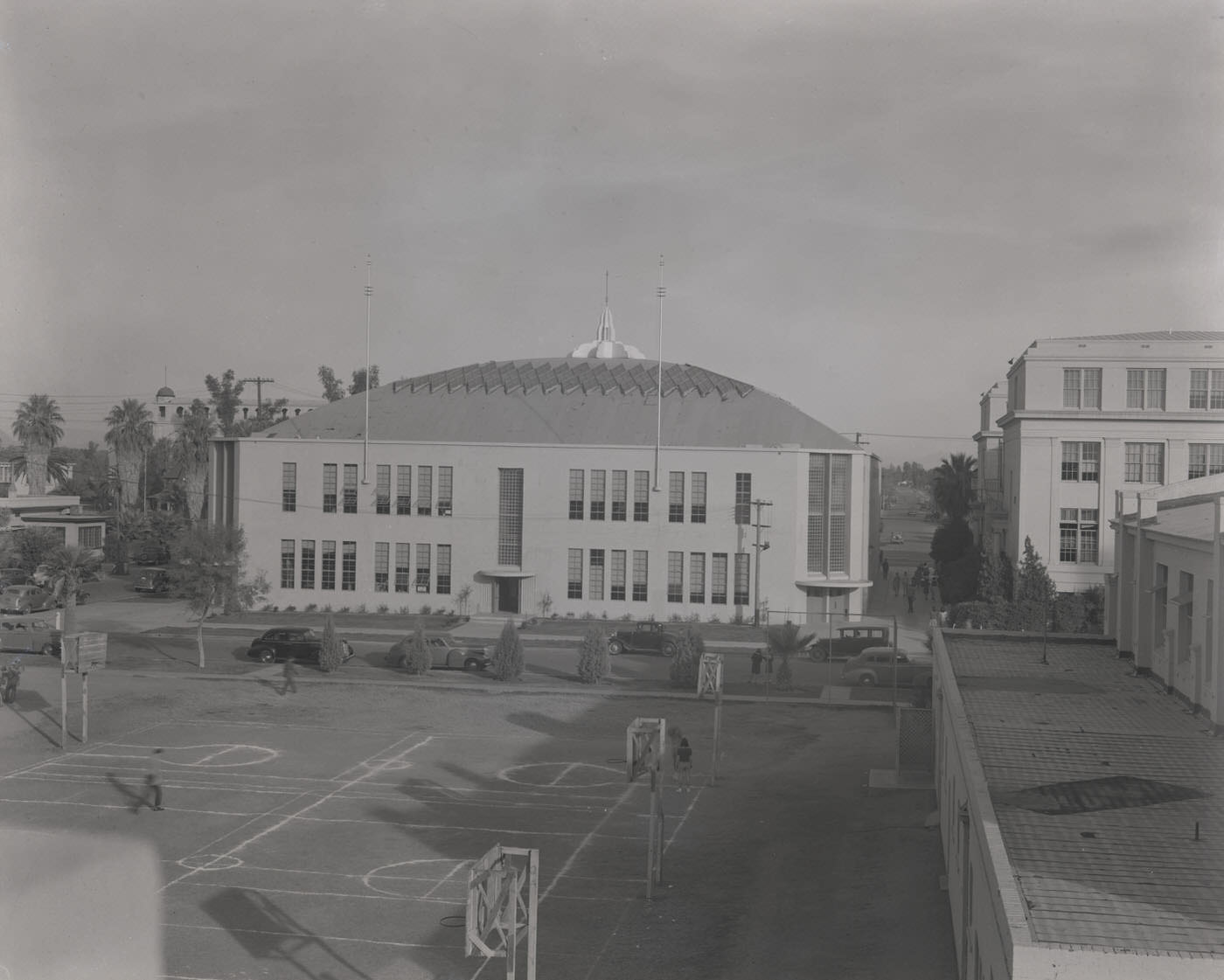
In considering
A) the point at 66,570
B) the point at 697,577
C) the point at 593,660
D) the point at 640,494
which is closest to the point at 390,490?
the point at 640,494

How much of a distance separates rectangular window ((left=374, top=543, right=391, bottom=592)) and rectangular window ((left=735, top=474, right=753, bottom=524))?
18.8 m

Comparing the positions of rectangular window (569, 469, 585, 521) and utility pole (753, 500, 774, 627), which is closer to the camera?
utility pole (753, 500, 774, 627)

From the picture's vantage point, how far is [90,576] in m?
71.6

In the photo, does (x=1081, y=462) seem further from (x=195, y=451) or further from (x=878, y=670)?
(x=195, y=451)

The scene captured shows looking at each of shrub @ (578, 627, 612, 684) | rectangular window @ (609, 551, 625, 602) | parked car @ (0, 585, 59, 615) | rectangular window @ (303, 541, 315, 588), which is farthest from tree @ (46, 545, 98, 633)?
rectangular window @ (609, 551, 625, 602)

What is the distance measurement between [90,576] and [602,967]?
62076mm

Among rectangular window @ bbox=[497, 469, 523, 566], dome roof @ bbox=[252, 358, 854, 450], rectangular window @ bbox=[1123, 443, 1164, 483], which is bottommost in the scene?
rectangular window @ bbox=[497, 469, 523, 566]

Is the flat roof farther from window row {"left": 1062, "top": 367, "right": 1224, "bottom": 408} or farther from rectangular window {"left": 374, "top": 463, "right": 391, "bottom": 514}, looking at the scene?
rectangular window {"left": 374, "top": 463, "right": 391, "bottom": 514}

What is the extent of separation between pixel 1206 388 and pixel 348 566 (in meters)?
43.6

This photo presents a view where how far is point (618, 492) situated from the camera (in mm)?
62531

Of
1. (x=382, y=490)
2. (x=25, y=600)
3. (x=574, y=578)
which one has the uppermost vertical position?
(x=382, y=490)

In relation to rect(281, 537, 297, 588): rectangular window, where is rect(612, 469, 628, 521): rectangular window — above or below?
above

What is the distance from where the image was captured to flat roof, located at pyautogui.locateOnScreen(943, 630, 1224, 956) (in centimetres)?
1079

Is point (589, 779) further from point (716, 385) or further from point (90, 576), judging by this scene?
point (90, 576)
